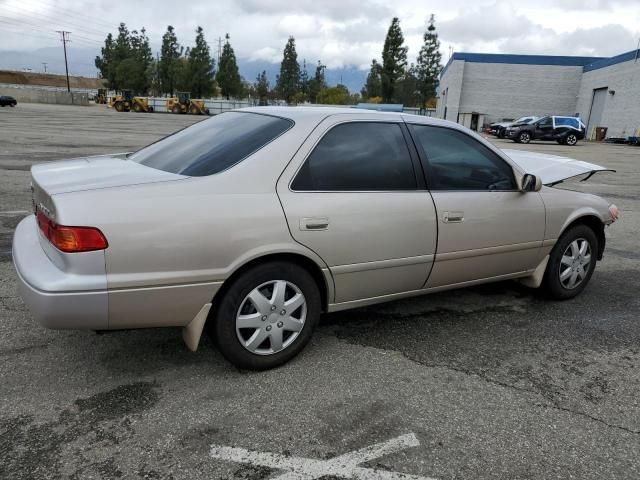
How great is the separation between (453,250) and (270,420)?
1.76m

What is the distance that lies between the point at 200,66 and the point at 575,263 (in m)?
73.3

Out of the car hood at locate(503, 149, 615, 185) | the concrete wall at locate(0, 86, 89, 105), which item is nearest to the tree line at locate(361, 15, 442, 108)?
the concrete wall at locate(0, 86, 89, 105)

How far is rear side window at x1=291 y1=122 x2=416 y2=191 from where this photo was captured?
3.09 meters

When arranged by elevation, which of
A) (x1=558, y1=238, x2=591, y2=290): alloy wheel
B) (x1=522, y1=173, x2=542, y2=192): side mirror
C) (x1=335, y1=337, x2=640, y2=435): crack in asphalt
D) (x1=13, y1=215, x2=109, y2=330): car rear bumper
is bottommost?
(x1=335, y1=337, x2=640, y2=435): crack in asphalt

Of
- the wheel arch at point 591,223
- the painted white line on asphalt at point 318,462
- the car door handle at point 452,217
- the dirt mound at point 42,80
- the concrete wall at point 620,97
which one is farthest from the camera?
the dirt mound at point 42,80

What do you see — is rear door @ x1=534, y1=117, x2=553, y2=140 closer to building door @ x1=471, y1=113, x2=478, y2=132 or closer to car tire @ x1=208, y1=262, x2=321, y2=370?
building door @ x1=471, y1=113, x2=478, y2=132

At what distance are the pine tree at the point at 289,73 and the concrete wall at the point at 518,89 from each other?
36601 mm

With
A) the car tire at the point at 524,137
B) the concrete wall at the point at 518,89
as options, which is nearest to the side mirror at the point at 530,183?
the car tire at the point at 524,137

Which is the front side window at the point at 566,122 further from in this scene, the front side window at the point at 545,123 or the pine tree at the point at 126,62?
the pine tree at the point at 126,62

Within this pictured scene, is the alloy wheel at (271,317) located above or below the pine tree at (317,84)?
below

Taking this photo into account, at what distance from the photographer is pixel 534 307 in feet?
14.3

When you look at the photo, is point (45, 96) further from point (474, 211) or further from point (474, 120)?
point (474, 211)

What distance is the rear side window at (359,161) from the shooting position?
3.09m

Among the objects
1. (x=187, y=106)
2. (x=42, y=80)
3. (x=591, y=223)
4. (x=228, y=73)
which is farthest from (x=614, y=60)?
(x=42, y=80)
